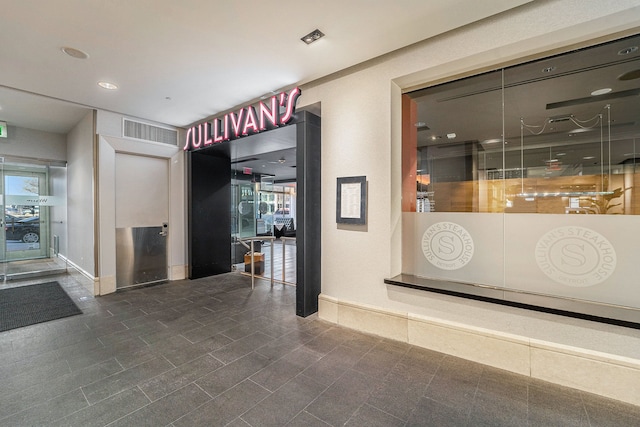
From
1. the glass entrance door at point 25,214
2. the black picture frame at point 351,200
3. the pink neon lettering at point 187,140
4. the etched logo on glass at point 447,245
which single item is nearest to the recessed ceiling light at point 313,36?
the black picture frame at point 351,200

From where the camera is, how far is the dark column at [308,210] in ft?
11.6

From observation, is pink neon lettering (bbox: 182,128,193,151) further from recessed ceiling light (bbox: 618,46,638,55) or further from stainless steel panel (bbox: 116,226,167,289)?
recessed ceiling light (bbox: 618,46,638,55)

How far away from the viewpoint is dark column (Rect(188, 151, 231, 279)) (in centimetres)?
561

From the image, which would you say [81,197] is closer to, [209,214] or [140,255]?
[140,255]

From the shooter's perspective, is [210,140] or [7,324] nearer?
[7,324]

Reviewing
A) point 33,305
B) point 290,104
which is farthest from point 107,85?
point 33,305

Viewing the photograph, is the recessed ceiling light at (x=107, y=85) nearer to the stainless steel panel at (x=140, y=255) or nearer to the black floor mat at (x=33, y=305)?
the stainless steel panel at (x=140, y=255)

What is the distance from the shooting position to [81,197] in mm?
5230

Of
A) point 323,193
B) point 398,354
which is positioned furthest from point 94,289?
point 398,354

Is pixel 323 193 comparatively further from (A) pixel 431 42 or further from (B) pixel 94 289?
(B) pixel 94 289

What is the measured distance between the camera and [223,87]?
3.81 metres

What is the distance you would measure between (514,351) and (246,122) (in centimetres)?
430

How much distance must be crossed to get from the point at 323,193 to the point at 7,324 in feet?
14.5

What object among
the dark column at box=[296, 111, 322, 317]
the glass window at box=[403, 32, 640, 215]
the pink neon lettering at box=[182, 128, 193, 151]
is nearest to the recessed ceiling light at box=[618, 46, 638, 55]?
the glass window at box=[403, 32, 640, 215]
